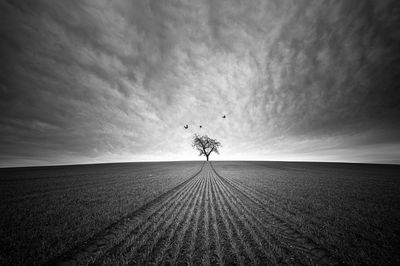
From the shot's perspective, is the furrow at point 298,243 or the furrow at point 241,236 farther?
the furrow at point 298,243

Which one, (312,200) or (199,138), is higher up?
(199,138)

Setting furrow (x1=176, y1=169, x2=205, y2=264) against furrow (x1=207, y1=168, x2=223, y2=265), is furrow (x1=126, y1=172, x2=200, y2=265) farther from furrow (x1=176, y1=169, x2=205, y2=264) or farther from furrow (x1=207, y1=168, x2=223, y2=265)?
furrow (x1=207, y1=168, x2=223, y2=265)

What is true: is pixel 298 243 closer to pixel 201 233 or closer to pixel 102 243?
pixel 201 233

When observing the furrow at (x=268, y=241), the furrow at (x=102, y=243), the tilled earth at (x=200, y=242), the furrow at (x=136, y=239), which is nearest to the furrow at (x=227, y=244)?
the tilled earth at (x=200, y=242)

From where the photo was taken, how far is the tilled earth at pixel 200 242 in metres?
4.52

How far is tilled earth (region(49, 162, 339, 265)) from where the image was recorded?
4516 mm

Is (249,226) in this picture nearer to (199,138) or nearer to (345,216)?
(345,216)

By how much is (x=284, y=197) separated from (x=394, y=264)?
25.9 feet

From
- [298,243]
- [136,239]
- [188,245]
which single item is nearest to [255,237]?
[298,243]

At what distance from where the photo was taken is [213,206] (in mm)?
9781

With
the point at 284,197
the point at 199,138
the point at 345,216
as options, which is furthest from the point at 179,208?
the point at 199,138

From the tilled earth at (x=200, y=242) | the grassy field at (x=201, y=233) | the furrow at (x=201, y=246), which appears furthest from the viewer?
the grassy field at (x=201, y=233)

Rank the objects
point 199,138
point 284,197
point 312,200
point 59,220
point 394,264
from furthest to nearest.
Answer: point 199,138 → point 284,197 → point 312,200 → point 59,220 → point 394,264

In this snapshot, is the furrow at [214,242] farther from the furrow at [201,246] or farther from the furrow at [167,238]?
the furrow at [167,238]
